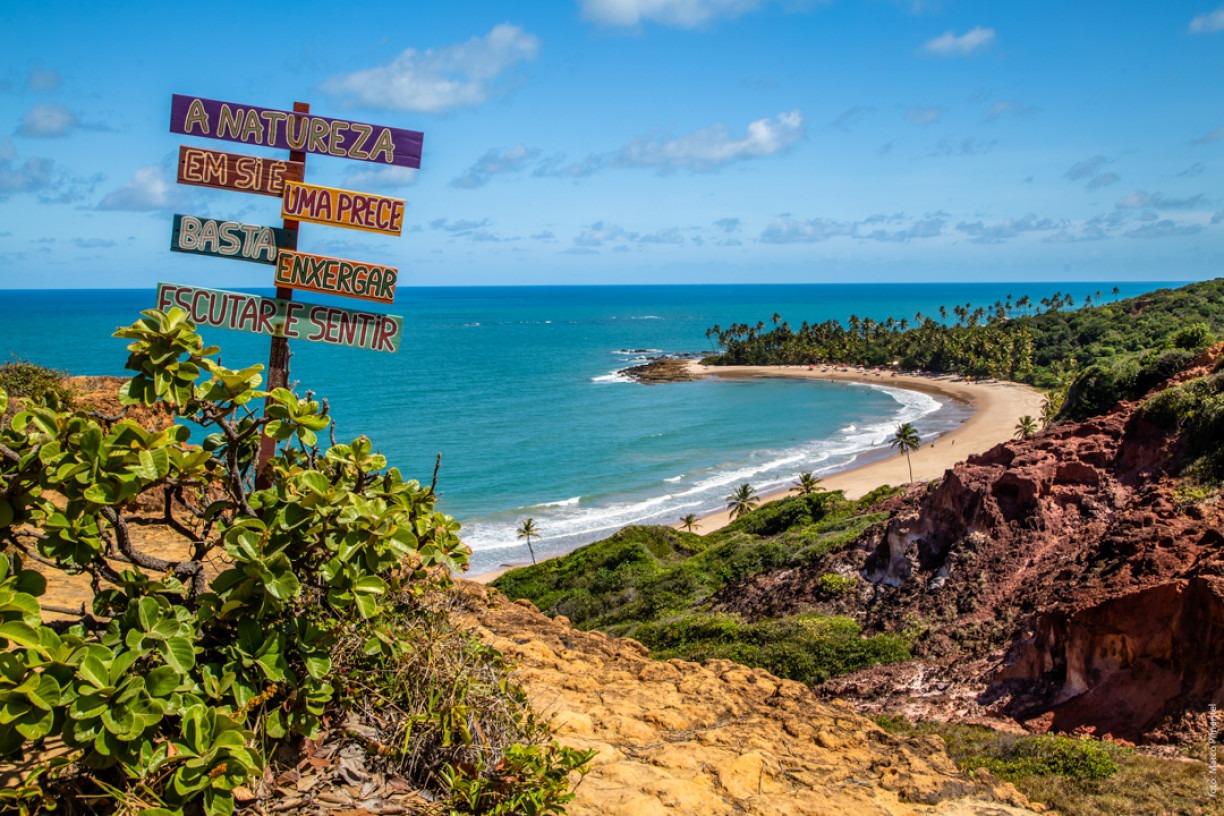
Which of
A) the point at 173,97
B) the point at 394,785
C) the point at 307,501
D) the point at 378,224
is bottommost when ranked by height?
the point at 394,785

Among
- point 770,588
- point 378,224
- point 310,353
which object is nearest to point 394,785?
point 378,224

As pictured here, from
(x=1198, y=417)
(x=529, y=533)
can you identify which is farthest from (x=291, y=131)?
(x=529, y=533)

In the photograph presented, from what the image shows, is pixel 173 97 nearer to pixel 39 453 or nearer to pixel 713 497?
pixel 39 453

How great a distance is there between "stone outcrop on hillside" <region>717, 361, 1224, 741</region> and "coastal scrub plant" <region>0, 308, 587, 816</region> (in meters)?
8.55

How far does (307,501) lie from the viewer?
4328 mm

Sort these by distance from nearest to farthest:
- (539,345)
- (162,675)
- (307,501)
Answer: (162,675), (307,501), (539,345)

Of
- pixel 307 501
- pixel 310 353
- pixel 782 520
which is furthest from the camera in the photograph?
pixel 310 353

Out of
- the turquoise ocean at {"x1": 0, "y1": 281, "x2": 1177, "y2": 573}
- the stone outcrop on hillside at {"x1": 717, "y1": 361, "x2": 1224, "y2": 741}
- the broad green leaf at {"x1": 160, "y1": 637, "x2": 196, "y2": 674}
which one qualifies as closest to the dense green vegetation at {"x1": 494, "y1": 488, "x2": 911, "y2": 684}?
the stone outcrop on hillside at {"x1": 717, "y1": 361, "x2": 1224, "y2": 741}

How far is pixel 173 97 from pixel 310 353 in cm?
13036

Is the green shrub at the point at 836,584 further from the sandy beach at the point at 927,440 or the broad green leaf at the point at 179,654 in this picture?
the sandy beach at the point at 927,440

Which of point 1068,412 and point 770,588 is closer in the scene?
point 770,588

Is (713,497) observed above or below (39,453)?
below

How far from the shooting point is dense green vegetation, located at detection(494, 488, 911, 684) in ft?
44.2

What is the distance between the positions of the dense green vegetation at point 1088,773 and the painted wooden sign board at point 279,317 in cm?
705
